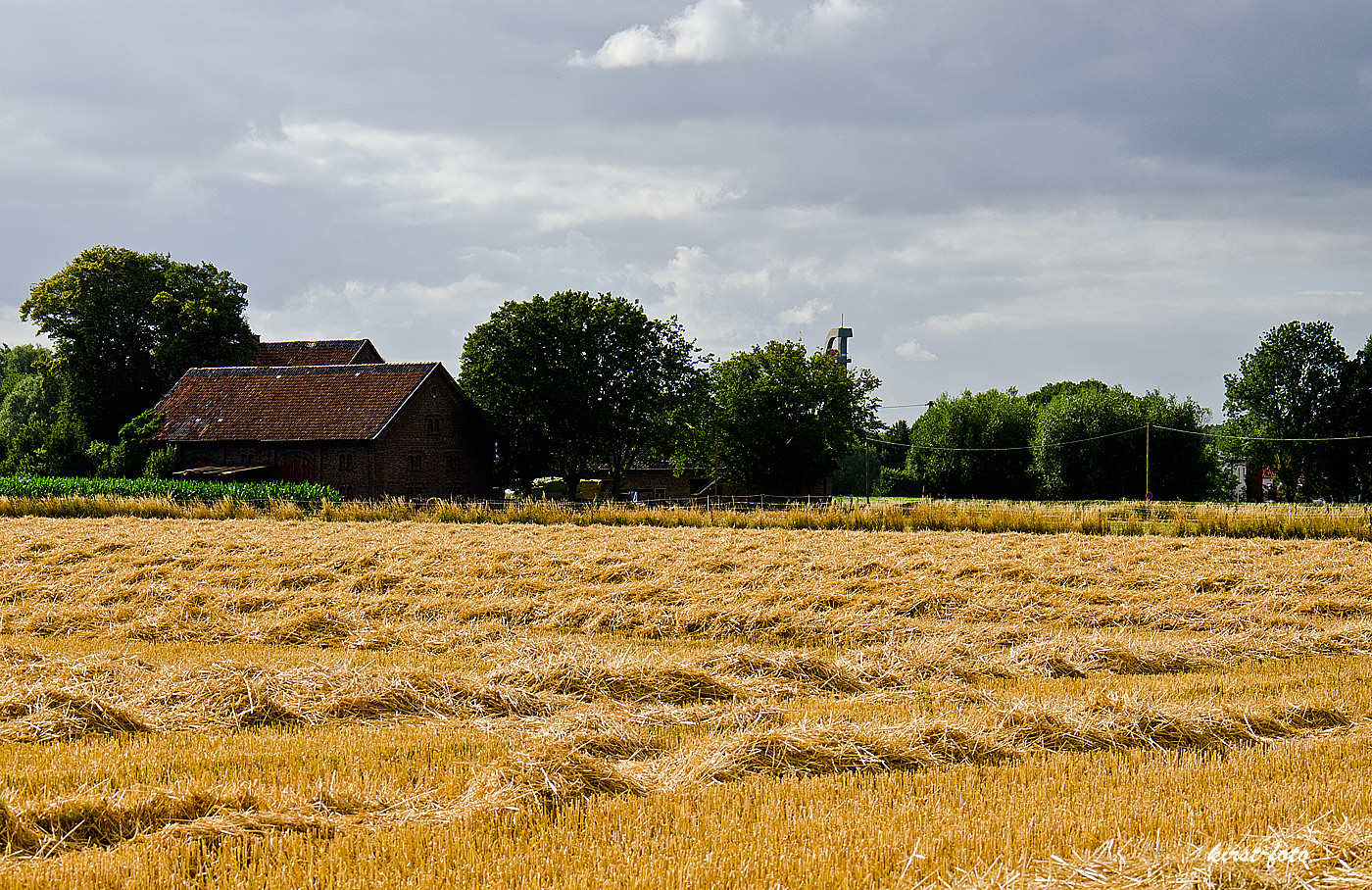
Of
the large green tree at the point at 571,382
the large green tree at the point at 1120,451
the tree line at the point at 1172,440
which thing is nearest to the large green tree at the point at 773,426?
the large green tree at the point at 571,382

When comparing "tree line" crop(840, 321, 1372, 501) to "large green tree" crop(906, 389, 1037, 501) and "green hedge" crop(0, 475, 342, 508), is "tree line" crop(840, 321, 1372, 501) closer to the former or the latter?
"large green tree" crop(906, 389, 1037, 501)

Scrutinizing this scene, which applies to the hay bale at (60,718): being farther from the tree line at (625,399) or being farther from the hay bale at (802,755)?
the tree line at (625,399)

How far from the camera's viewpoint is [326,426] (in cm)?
4312

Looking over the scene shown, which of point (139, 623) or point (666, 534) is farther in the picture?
point (666, 534)

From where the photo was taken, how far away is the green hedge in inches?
1288

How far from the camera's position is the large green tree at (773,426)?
178ft

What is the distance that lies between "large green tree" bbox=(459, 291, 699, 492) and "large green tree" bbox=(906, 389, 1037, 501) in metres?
36.1

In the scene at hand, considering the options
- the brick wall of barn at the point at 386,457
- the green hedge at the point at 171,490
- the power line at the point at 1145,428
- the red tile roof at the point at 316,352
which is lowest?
the green hedge at the point at 171,490

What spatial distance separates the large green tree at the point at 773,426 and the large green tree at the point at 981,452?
2594 cm

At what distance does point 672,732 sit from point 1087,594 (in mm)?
8631

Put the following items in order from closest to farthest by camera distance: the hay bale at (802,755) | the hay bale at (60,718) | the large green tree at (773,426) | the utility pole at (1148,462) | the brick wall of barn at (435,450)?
the hay bale at (802,755) < the hay bale at (60,718) < the brick wall of barn at (435,450) < the large green tree at (773,426) < the utility pole at (1148,462)

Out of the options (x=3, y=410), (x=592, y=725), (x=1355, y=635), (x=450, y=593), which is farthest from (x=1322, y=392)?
(x=3, y=410)

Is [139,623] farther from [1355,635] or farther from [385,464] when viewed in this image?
[385,464]

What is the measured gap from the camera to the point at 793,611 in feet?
39.0
